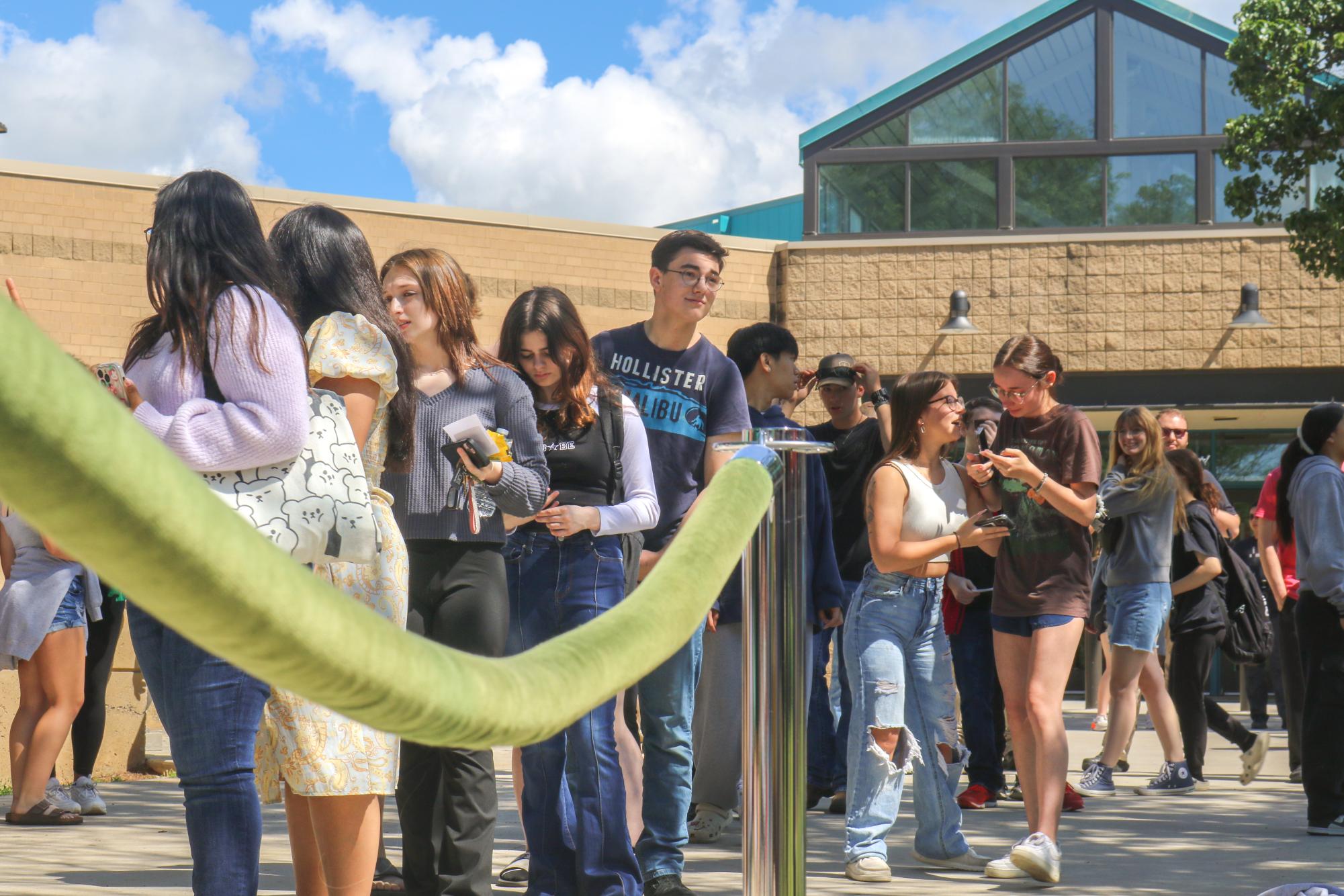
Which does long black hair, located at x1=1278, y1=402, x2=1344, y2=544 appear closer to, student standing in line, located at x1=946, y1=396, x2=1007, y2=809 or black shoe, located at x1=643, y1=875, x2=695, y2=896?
student standing in line, located at x1=946, y1=396, x2=1007, y2=809

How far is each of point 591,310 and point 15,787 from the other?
14.1 meters

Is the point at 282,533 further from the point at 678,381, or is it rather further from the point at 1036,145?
the point at 1036,145

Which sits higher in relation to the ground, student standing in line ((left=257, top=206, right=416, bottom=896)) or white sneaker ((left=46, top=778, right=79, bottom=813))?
student standing in line ((left=257, top=206, right=416, bottom=896))

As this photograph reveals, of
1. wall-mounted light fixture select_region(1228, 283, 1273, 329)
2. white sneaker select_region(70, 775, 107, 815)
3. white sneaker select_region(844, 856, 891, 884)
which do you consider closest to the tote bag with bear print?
white sneaker select_region(844, 856, 891, 884)

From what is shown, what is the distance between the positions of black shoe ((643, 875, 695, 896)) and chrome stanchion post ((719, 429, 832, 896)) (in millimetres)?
2246

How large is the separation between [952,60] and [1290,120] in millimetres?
7509

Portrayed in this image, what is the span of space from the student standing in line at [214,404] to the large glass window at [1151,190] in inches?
779

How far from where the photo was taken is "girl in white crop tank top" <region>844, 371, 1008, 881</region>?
214 inches

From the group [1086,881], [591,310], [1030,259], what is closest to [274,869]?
[1086,881]

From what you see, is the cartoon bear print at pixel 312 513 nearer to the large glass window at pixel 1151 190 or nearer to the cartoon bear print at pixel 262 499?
the cartoon bear print at pixel 262 499

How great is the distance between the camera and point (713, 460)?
17.1 feet

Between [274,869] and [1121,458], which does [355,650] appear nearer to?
[274,869]

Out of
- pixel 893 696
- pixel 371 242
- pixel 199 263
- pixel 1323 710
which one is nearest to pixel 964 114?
pixel 371 242

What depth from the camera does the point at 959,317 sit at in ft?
66.6
